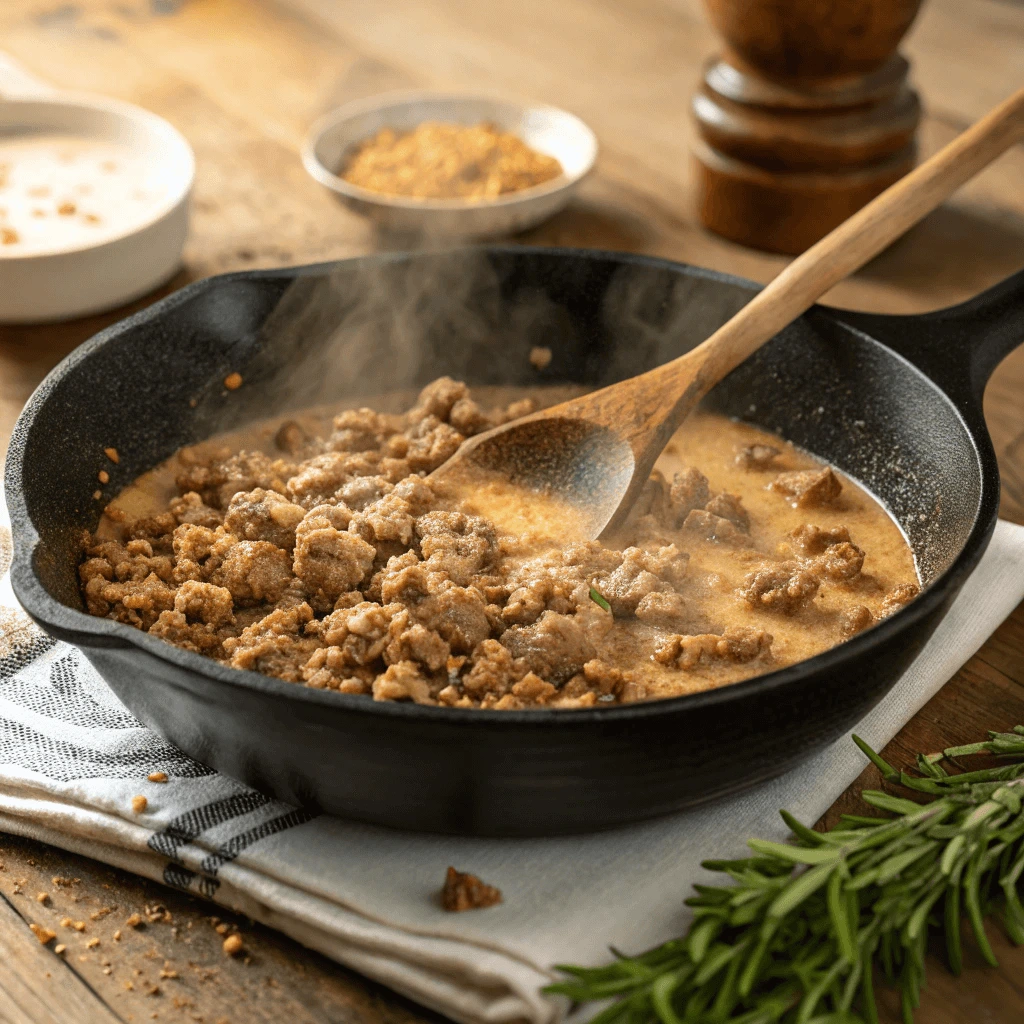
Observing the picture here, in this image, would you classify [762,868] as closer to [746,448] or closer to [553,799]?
[553,799]

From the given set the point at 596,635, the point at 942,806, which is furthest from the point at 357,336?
the point at 942,806

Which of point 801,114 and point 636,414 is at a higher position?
point 801,114

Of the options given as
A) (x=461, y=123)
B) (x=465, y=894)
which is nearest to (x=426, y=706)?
(x=465, y=894)

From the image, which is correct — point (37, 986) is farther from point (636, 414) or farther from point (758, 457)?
point (758, 457)

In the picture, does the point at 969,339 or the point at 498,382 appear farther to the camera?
the point at 498,382

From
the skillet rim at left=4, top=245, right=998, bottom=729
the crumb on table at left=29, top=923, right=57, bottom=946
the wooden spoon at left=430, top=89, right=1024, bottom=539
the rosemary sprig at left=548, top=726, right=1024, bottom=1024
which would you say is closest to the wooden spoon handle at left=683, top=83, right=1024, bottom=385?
the wooden spoon at left=430, top=89, right=1024, bottom=539

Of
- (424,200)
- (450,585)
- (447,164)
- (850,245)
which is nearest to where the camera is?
(450,585)

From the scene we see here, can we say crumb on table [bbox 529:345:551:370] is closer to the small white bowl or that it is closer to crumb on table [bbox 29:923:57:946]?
the small white bowl
